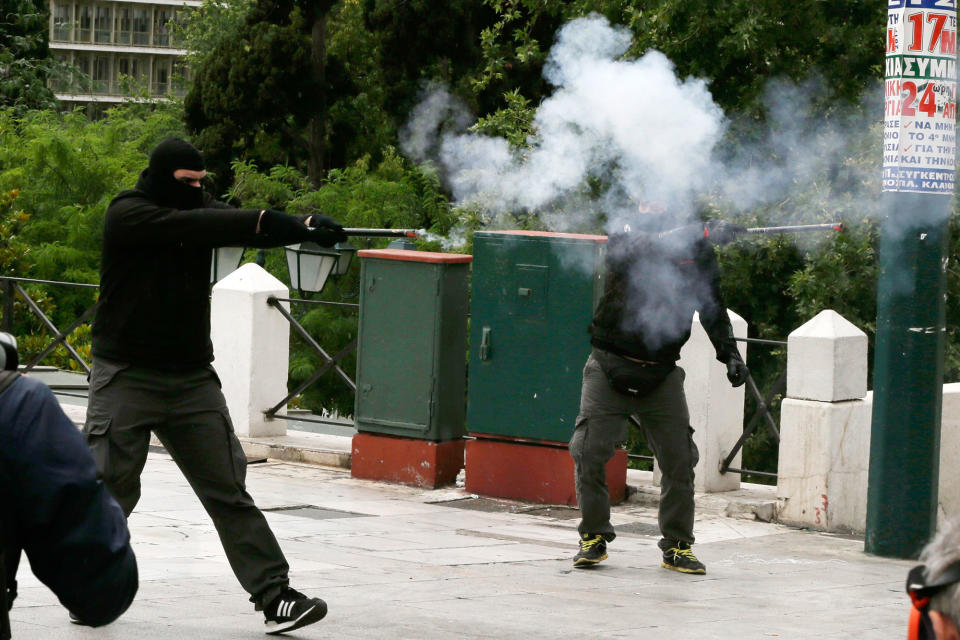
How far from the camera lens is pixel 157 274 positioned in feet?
17.7

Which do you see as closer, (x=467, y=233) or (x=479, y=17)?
(x=467, y=233)

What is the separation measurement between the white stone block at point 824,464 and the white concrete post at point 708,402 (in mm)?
482

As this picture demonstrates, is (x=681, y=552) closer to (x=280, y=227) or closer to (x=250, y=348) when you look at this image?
(x=280, y=227)

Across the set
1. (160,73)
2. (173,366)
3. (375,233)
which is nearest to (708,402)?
(375,233)

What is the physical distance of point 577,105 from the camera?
9250 millimetres

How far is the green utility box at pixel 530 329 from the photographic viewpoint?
28.2ft

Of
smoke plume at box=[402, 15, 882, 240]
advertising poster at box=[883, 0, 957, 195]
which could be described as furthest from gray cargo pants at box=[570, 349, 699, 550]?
advertising poster at box=[883, 0, 957, 195]

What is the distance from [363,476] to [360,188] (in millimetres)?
11899

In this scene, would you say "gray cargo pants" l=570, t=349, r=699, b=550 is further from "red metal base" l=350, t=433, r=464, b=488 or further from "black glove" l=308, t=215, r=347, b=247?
"red metal base" l=350, t=433, r=464, b=488

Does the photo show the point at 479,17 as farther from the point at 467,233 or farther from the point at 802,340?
the point at 802,340

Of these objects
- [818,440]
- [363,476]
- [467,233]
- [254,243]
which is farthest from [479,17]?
[254,243]

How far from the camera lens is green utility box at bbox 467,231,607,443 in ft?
28.2

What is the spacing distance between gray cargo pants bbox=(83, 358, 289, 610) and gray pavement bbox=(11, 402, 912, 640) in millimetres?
291

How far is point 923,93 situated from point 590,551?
2788 mm
